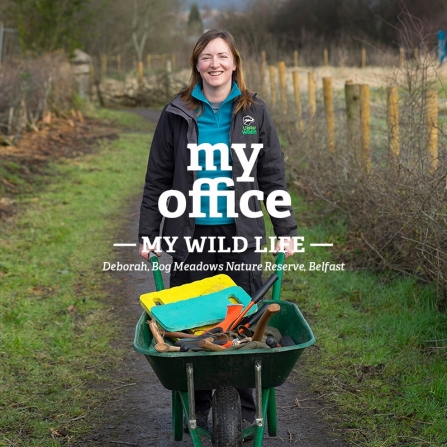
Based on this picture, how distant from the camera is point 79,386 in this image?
4.57 metres

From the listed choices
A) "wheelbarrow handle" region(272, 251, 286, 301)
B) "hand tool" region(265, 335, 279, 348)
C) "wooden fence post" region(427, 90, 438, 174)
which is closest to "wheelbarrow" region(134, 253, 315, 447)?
"hand tool" region(265, 335, 279, 348)

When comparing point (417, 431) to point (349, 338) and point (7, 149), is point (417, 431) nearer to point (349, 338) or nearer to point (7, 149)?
point (349, 338)

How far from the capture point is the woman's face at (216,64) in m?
3.61

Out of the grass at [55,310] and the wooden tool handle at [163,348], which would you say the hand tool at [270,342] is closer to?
the wooden tool handle at [163,348]

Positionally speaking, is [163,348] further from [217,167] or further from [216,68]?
[216,68]

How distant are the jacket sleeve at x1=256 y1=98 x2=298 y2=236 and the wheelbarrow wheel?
949 mm

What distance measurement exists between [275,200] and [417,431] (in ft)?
4.43

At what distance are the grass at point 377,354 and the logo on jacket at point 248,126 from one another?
5.15ft

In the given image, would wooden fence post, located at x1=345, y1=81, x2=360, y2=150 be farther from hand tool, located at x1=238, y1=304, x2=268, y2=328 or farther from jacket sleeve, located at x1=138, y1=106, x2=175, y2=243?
hand tool, located at x1=238, y1=304, x2=268, y2=328

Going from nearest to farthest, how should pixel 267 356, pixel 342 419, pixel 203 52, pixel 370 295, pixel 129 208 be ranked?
pixel 267 356 → pixel 203 52 → pixel 342 419 → pixel 370 295 → pixel 129 208

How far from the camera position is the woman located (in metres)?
3.62

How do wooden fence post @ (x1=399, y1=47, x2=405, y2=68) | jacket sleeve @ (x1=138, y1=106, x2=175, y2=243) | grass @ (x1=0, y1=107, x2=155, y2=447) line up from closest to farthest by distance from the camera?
1. jacket sleeve @ (x1=138, y1=106, x2=175, y2=243)
2. grass @ (x1=0, y1=107, x2=155, y2=447)
3. wooden fence post @ (x1=399, y1=47, x2=405, y2=68)

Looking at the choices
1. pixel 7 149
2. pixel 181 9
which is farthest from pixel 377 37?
pixel 7 149

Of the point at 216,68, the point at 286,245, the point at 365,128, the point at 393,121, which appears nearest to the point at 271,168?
the point at 286,245
